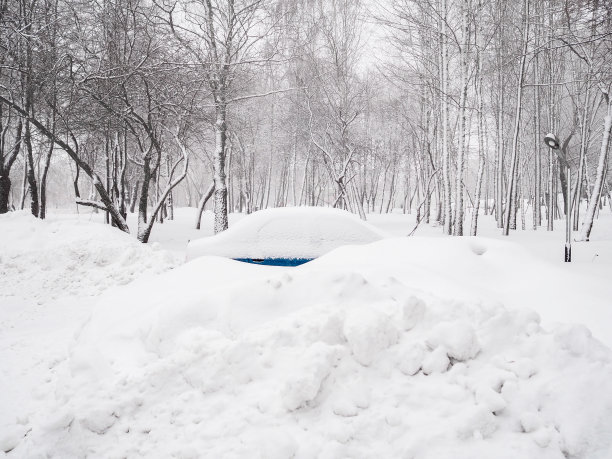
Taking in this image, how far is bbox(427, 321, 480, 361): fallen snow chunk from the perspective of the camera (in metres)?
2.22

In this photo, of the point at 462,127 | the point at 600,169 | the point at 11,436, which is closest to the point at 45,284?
the point at 11,436

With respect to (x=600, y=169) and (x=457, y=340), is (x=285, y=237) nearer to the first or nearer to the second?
(x=457, y=340)

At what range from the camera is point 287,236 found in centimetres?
605

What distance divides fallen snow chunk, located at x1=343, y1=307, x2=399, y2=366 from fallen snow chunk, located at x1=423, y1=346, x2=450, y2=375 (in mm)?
252

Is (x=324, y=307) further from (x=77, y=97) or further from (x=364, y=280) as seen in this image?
(x=77, y=97)

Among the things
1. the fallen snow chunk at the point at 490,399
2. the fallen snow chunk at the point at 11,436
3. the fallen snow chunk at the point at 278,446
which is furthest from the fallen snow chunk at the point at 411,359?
the fallen snow chunk at the point at 11,436

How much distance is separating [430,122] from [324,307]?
1868 cm

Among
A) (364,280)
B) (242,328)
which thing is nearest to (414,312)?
(364,280)

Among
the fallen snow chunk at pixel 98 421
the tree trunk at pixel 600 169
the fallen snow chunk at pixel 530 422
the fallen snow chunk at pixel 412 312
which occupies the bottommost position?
the fallen snow chunk at pixel 98 421

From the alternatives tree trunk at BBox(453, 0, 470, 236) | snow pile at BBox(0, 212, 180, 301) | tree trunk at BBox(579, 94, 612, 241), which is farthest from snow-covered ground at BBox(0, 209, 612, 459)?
tree trunk at BBox(579, 94, 612, 241)

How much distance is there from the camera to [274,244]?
5.98m

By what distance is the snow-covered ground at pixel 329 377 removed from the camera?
1.90m

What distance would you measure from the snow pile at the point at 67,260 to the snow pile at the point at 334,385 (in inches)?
173

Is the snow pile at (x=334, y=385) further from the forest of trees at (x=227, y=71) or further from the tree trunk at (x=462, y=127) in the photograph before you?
the tree trunk at (x=462, y=127)
